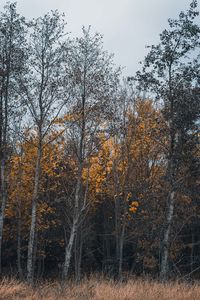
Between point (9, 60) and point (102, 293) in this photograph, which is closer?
point (102, 293)

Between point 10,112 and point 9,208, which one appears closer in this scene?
point 10,112

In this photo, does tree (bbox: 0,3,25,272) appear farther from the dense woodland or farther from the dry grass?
the dry grass

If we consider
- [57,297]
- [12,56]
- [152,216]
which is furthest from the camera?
[152,216]

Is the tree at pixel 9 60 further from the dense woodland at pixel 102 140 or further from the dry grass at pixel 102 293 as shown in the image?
the dry grass at pixel 102 293

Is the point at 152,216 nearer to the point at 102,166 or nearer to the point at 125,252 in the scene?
the point at 102,166

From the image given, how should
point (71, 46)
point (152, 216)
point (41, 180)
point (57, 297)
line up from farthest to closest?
point (41, 180) < point (152, 216) < point (71, 46) < point (57, 297)

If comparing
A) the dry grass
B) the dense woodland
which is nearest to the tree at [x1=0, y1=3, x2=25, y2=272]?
the dense woodland

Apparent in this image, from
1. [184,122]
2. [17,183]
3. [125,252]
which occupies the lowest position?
[125,252]

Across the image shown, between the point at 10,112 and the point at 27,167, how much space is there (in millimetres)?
7650

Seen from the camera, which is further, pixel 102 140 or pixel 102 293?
pixel 102 140

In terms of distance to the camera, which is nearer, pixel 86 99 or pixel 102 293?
pixel 102 293

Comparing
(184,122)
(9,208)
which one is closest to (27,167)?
(9,208)

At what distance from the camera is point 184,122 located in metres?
21.0

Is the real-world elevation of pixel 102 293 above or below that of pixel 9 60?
below
